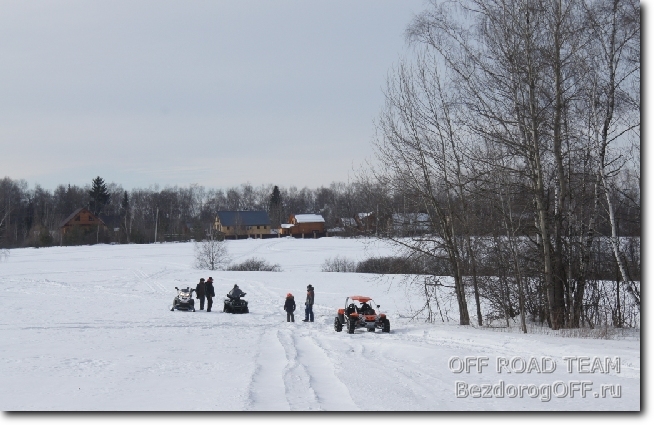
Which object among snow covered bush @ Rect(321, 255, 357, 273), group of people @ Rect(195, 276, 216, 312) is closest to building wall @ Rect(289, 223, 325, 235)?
snow covered bush @ Rect(321, 255, 357, 273)

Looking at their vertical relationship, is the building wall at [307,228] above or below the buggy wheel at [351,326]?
above

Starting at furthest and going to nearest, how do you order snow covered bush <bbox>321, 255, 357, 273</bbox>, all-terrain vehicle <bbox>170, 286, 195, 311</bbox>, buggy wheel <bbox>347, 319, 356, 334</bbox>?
snow covered bush <bbox>321, 255, 357, 273</bbox>, all-terrain vehicle <bbox>170, 286, 195, 311</bbox>, buggy wheel <bbox>347, 319, 356, 334</bbox>

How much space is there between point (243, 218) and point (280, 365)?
108 meters

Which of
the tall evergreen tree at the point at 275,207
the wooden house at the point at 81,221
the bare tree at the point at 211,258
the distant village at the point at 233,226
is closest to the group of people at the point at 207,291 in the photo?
the bare tree at the point at 211,258

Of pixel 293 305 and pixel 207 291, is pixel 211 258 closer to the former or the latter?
pixel 207 291

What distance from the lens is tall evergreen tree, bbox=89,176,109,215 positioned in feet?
364

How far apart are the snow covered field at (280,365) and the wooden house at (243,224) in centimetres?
8910

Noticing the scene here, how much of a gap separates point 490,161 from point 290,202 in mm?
138329

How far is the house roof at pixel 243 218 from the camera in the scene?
390 ft

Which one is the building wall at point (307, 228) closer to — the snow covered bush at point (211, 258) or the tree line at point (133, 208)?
the tree line at point (133, 208)

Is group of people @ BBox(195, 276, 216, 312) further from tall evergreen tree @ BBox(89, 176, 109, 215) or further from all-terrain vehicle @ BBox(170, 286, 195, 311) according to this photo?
tall evergreen tree @ BBox(89, 176, 109, 215)

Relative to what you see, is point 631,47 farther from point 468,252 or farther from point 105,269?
point 105,269

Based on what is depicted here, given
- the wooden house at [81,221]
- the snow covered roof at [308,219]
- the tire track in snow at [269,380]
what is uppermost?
the snow covered roof at [308,219]

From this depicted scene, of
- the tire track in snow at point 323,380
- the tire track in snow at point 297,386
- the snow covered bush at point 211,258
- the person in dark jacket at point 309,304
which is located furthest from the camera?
the snow covered bush at point 211,258
